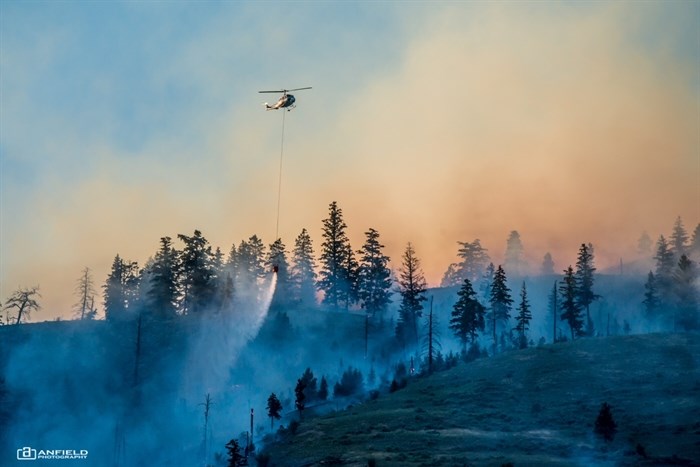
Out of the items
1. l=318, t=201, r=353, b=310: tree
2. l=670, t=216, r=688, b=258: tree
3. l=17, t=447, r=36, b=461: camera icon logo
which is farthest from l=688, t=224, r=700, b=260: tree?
l=17, t=447, r=36, b=461: camera icon logo

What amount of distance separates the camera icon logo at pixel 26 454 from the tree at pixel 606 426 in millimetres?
64212

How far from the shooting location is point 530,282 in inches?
6358

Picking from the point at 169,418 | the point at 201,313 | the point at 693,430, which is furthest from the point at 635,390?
the point at 201,313

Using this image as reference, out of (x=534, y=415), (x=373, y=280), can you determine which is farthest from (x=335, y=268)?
(x=534, y=415)

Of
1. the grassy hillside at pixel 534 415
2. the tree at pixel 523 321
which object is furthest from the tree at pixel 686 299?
the tree at pixel 523 321

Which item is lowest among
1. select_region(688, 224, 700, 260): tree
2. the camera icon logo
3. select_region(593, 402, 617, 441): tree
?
Answer: the camera icon logo

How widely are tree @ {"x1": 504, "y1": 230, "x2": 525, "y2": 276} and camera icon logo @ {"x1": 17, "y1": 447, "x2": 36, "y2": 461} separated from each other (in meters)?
111

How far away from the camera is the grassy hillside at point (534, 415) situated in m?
48.5

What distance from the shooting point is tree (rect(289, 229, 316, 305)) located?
395 feet

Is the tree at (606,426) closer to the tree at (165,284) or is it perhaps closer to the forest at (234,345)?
the forest at (234,345)

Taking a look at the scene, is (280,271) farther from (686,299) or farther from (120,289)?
(686,299)

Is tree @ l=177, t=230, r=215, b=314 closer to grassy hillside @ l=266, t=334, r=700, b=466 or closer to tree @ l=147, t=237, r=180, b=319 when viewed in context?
tree @ l=147, t=237, r=180, b=319

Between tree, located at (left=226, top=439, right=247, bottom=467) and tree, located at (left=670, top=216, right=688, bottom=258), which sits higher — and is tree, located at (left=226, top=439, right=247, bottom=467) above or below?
below

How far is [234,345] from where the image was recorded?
9981 centimetres
